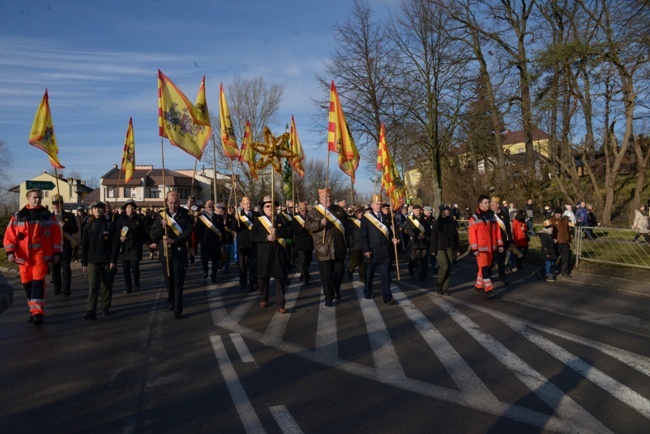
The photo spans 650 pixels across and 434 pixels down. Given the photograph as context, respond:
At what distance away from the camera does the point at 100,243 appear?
26.6ft

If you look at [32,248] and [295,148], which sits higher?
[295,148]

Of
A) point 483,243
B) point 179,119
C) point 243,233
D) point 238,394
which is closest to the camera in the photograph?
point 238,394

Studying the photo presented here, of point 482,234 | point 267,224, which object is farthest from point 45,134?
point 482,234

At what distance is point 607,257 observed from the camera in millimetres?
12594

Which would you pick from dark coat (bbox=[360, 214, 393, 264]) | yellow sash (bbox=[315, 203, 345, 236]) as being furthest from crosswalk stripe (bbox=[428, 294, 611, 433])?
yellow sash (bbox=[315, 203, 345, 236])

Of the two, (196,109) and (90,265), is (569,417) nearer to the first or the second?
(90,265)

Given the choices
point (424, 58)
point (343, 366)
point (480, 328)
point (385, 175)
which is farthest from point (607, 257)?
point (424, 58)

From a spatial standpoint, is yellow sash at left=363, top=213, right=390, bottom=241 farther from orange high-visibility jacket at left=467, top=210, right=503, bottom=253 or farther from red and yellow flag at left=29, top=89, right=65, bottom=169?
red and yellow flag at left=29, top=89, right=65, bottom=169

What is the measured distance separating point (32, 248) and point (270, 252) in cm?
357

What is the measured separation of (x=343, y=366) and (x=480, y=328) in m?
2.55

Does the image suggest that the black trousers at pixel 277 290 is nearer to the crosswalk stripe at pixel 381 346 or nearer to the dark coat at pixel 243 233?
the crosswalk stripe at pixel 381 346

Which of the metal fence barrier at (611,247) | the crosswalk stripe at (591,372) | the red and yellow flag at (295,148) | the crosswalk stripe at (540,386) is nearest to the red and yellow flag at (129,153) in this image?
the red and yellow flag at (295,148)

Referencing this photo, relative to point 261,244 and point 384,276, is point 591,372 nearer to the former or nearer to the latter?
point 384,276

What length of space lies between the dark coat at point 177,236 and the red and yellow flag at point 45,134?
12.6 ft
